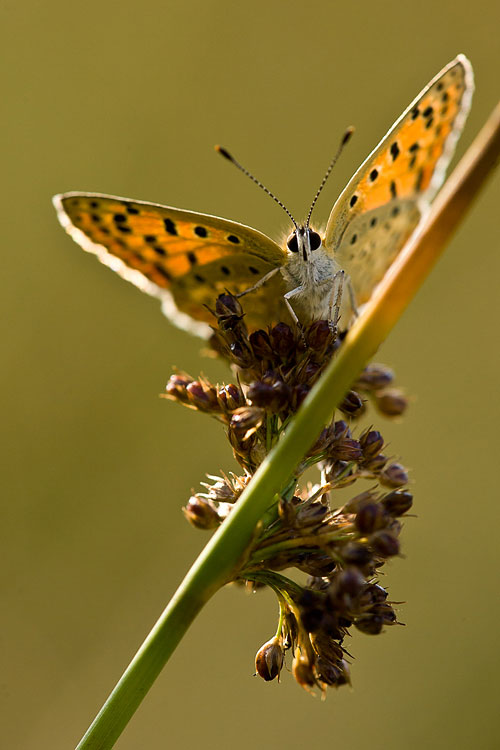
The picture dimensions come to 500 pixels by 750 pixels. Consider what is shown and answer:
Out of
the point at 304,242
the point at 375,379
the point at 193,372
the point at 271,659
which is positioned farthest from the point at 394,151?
the point at 193,372

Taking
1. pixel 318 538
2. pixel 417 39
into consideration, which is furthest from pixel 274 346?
pixel 417 39

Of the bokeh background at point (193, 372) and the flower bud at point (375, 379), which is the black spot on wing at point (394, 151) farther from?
the bokeh background at point (193, 372)

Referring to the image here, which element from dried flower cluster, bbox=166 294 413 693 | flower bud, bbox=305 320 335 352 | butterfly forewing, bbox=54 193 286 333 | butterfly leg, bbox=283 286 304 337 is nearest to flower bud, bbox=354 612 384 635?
dried flower cluster, bbox=166 294 413 693

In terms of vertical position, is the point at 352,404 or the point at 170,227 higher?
the point at 170,227

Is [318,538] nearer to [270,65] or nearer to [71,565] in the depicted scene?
[71,565]

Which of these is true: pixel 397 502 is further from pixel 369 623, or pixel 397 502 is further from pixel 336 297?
pixel 336 297

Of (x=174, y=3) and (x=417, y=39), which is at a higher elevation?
(x=417, y=39)
